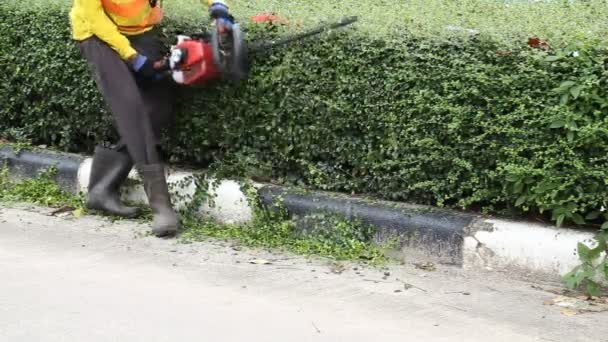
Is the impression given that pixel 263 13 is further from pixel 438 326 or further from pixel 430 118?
pixel 438 326

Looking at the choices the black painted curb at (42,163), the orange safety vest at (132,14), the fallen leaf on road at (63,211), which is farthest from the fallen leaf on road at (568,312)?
the black painted curb at (42,163)

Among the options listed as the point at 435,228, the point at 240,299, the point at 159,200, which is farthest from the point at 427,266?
the point at 159,200

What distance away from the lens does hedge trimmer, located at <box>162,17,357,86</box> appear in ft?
18.1

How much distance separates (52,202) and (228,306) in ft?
7.41

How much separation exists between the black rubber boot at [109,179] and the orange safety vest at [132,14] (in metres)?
0.77

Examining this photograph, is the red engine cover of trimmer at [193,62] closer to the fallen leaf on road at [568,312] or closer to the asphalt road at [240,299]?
the asphalt road at [240,299]

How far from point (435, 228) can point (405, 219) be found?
185 millimetres

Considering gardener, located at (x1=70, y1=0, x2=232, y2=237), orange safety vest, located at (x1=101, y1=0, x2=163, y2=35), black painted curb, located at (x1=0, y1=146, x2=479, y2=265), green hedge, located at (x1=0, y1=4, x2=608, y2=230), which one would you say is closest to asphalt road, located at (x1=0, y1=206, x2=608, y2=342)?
black painted curb, located at (x1=0, y1=146, x2=479, y2=265)

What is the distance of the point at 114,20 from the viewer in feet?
19.1

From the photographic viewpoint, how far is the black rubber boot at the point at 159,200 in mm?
5613

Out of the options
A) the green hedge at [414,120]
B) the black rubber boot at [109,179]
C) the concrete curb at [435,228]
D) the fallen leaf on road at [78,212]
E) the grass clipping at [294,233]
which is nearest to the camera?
the green hedge at [414,120]

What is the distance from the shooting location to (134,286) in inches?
192

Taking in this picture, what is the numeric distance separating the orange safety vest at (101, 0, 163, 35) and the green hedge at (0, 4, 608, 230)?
207mm

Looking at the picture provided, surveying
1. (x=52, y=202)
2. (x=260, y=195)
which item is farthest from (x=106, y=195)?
(x=260, y=195)
